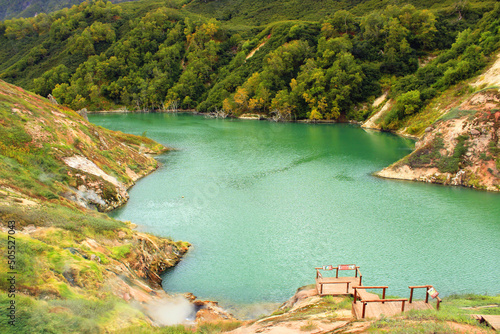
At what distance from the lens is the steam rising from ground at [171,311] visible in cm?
1553

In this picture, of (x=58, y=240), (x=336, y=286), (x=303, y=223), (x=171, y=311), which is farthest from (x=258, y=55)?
(x=171, y=311)

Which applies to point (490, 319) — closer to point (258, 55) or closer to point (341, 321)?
point (341, 321)

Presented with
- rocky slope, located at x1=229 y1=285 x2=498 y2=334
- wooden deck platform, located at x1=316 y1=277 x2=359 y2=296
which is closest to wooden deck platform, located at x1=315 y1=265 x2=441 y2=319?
wooden deck platform, located at x1=316 y1=277 x2=359 y2=296

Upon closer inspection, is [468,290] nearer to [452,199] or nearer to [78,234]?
[452,199]

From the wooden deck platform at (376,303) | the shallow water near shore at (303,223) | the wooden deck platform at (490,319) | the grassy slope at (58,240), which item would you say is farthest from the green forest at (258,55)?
the wooden deck platform at (490,319)

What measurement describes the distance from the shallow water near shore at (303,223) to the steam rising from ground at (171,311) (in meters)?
2.30

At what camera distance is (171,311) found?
1686cm

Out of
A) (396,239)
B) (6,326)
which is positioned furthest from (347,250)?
(6,326)

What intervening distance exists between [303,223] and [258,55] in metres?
96.0

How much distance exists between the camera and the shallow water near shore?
21469mm

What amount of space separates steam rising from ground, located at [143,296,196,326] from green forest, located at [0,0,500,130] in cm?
6332

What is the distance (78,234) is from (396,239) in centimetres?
2218

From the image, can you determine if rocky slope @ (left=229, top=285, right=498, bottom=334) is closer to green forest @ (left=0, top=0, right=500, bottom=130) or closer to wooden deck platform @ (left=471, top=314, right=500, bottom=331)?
wooden deck platform @ (left=471, top=314, right=500, bottom=331)

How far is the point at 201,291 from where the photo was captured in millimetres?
20688
